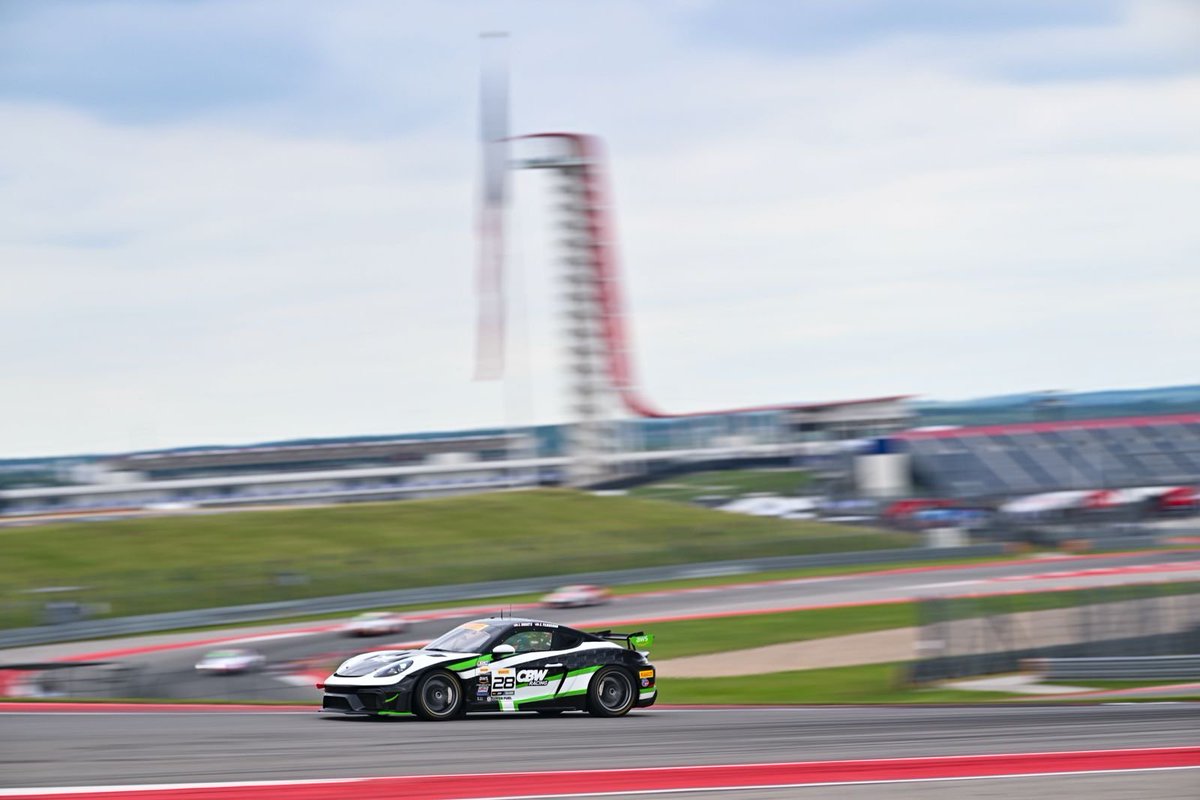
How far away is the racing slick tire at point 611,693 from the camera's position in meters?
14.4

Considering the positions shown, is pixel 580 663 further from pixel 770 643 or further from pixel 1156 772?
pixel 770 643

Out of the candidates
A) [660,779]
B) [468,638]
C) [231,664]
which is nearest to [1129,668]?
[468,638]

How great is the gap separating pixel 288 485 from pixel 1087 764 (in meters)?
91.1

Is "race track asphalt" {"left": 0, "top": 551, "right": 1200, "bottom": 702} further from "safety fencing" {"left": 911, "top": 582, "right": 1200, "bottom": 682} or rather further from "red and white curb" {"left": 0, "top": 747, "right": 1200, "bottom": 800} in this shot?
"red and white curb" {"left": 0, "top": 747, "right": 1200, "bottom": 800}

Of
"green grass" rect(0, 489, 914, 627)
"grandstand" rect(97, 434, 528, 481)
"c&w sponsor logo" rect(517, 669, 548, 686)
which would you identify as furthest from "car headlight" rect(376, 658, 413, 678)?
"grandstand" rect(97, 434, 528, 481)

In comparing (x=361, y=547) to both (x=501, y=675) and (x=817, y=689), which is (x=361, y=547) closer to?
(x=817, y=689)

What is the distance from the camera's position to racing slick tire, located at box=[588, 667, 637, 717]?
14.4m

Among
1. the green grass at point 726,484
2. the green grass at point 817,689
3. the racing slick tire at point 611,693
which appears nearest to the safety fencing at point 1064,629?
the green grass at point 817,689

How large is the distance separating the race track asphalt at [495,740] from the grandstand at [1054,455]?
45.3 m

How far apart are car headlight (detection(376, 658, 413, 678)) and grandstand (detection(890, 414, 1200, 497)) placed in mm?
47685

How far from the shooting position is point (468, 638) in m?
13.9

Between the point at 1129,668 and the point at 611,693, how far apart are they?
1006cm

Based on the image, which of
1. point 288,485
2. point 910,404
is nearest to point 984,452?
point 910,404

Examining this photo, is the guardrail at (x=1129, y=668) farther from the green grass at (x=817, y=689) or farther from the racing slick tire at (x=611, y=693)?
the racing slick tire at (x=611, y=693)
